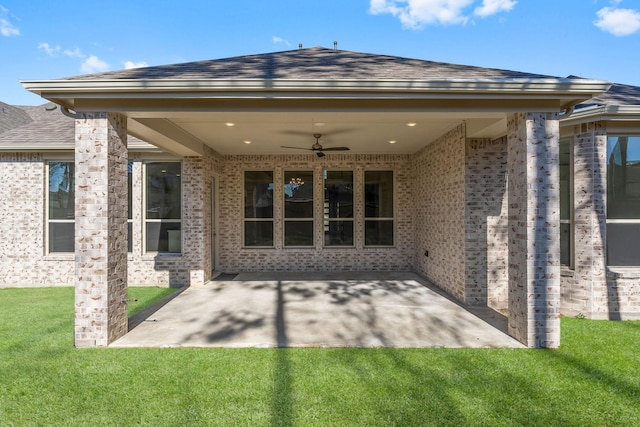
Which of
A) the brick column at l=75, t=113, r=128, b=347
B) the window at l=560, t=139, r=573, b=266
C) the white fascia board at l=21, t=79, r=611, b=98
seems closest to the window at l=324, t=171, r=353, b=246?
the window at l=560, t=139, r=573, b=266

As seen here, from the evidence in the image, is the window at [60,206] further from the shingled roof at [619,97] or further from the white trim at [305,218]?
the shingled roof at [619,97]

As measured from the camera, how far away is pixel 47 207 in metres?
7.79

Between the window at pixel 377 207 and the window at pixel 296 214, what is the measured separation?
1566 millimetres

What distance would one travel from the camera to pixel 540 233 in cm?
409

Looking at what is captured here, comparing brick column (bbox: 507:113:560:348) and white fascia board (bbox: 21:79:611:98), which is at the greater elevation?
white fascia board (bbox: 21:79:611:98)

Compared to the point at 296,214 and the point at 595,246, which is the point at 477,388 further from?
the point at 296,214

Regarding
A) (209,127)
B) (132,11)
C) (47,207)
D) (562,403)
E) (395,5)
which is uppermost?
(395,5)

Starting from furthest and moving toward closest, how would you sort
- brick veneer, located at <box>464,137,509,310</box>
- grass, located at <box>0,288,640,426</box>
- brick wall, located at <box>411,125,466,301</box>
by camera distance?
1. brick wall, located at <box>411,125,466,301</box>
2. brick veneer, located at <box>464,137,509,310</box>
3. grass, located at <box>0,288,640,426</box>

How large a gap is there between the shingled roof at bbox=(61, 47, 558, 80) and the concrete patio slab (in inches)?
129

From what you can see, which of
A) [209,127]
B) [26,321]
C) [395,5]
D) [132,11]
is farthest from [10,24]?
[395,5]

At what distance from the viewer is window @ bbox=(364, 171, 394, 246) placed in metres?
9.31

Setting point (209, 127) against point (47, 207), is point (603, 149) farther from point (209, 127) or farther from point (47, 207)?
point (47, 207)

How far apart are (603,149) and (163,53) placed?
1098cm

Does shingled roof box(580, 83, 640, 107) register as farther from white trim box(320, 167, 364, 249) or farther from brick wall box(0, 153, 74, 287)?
brick wall box(0, 153, 74, 287)
